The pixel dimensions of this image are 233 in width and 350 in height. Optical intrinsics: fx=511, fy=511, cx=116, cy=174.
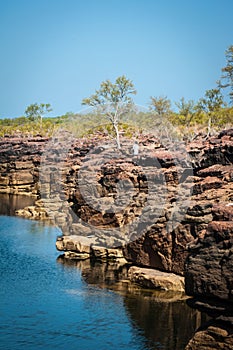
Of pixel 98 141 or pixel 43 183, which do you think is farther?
pixel 98 141

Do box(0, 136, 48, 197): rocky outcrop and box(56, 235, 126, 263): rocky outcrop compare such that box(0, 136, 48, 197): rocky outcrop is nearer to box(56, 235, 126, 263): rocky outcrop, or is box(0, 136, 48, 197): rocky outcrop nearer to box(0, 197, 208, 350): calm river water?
box(56, 235, 126, 263): rocky outcrop

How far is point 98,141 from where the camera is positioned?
91250 millimetres

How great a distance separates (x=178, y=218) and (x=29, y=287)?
34.5 ft

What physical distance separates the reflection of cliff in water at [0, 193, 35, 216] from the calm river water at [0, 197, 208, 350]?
2728 centimetres

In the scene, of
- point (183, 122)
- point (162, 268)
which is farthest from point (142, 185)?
point (183, 122)

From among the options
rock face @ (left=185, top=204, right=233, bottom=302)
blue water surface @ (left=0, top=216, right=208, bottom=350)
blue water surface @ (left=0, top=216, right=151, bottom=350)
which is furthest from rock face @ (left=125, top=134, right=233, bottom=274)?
rock face @ (left=185, top=204, right=233, bottom=302)

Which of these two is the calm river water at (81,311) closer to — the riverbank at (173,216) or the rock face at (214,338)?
the riverbank at (173,216)

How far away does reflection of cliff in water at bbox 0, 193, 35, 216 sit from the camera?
67.1 m

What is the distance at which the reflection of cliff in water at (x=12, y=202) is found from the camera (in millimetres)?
67062

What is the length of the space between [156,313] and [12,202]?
5069 centimetres

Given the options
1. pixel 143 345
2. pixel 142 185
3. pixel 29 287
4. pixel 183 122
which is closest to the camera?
pixel 143 345

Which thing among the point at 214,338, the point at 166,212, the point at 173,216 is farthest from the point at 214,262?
the point at 166,212

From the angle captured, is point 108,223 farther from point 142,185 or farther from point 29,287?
point 29,287

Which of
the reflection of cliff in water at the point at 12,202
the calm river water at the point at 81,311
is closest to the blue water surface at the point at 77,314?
the calm river water at the point at 81,311
